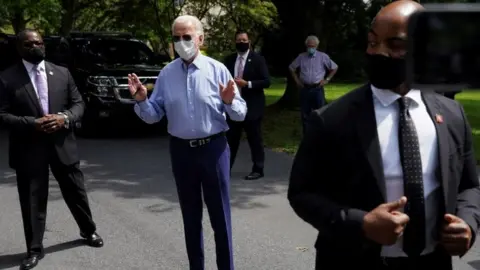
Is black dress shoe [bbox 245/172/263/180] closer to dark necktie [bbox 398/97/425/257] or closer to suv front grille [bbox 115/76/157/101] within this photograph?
suv front grille [bbox 115/76/157/101]

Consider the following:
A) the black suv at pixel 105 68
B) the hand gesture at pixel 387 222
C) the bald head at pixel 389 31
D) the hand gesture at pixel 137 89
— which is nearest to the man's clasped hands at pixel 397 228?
the hand gesture at pixel 387 222

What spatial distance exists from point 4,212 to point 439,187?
19.6 ft

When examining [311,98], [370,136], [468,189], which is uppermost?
[370,136]

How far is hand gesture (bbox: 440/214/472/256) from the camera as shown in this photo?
2133 mm

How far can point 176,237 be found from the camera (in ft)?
20.3

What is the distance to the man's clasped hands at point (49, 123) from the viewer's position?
5289 mm

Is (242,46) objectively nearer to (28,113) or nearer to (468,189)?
(28,113)

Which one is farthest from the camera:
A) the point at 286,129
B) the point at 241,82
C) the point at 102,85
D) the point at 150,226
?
the point at 286,129

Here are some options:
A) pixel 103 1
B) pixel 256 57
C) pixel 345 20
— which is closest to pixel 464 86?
pixel 256 57

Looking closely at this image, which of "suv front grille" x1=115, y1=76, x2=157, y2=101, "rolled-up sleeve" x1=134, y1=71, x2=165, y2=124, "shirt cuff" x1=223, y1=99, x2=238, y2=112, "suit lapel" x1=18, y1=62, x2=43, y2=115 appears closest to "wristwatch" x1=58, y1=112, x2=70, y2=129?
"suit lapel" x1=18, y1=62, x2=43, y2=115

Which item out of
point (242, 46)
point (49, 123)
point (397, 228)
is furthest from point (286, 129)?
point (397, 228)

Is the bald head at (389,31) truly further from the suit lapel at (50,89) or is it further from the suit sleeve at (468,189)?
the suit lapel at (50,89)

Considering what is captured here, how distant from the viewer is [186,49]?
4.54m

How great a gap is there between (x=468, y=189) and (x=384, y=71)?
2.23 ft
